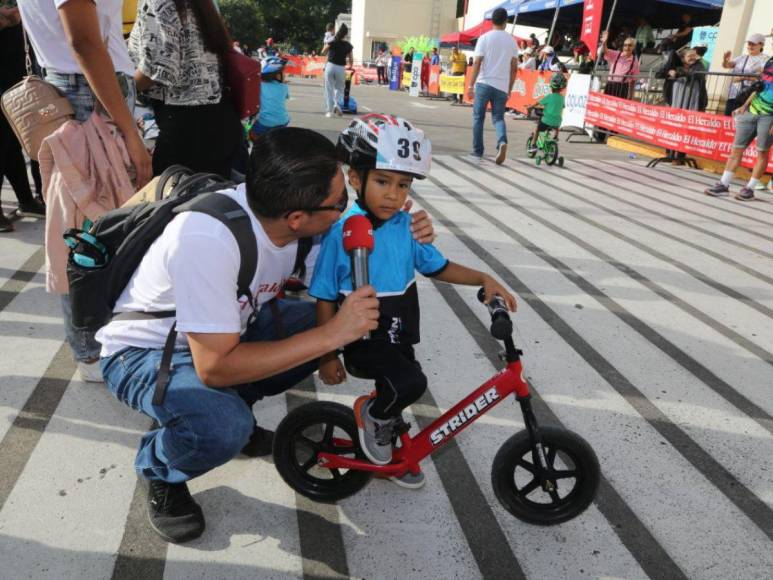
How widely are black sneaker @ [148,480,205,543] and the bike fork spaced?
4.13 ft

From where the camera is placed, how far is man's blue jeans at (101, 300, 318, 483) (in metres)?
2.08

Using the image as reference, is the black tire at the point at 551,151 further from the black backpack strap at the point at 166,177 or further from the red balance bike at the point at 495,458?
the black backpack strap at the point at 166,177

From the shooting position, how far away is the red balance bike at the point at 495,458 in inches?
89.7

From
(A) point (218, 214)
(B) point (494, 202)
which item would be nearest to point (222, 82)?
(A) point (218, 214)

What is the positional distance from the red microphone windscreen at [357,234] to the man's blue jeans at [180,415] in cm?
70

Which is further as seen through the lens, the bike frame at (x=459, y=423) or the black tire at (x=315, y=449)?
the black tire at (x=315, y=449)

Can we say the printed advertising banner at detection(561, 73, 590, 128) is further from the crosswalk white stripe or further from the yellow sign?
the yellow sign

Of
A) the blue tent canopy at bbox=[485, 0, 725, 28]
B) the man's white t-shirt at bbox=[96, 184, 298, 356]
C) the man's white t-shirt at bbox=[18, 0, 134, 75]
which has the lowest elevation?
the man's white t-shirt at bbox=[96, 184, 298, 356]

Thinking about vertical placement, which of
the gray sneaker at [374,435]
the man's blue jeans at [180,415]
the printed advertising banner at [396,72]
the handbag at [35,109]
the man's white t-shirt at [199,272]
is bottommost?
the printed advertising banner at [396,72]

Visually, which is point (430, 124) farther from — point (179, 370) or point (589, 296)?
point (179, 370)

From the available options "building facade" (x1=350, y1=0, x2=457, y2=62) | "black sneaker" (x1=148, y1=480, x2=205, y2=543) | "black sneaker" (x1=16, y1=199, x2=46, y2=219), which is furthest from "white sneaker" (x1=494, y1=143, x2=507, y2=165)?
"building facade" (x1=350, y1=0, x2=457, y2=62)

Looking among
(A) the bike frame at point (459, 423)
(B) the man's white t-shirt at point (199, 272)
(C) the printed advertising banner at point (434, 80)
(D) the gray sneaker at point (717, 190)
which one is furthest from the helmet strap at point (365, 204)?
(C) the printed advertising banner at point (434, 80)

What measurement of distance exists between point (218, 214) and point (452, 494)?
1518 millimetres

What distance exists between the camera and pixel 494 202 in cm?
772
